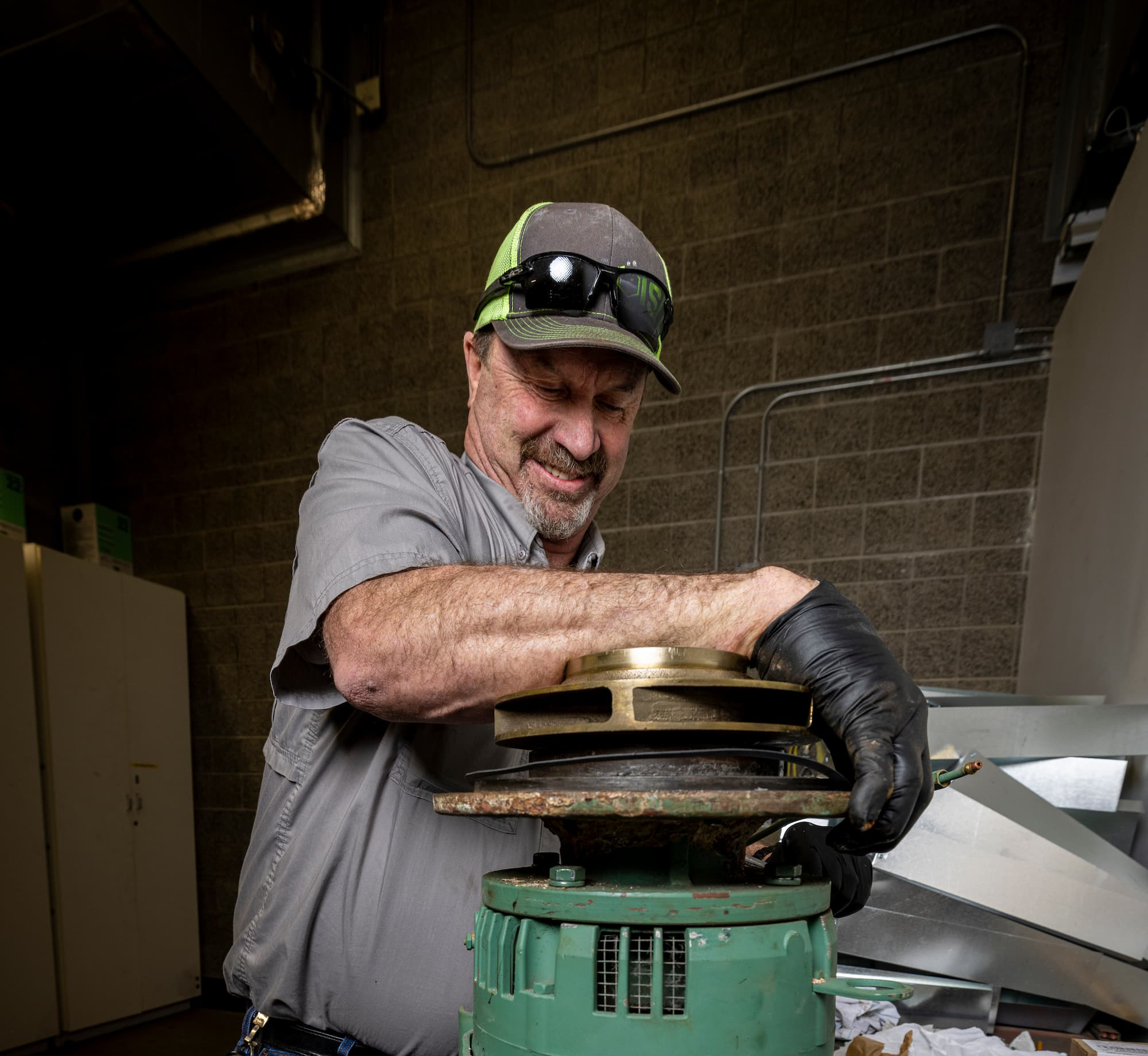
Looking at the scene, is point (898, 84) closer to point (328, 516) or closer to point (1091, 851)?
point (1091, 851)

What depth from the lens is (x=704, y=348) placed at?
320 cm

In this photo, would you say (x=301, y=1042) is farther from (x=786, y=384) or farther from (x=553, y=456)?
(x=786, y=384)

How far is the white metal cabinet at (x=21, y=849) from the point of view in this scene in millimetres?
2912

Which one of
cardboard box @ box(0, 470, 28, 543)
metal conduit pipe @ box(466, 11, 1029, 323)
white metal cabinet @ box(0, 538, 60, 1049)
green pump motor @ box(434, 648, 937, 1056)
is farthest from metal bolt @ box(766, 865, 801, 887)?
cardboard box @ box(0, 470, 28, 543)

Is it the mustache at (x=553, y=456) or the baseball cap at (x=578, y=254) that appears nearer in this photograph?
the baseball cap at (x=578, y=254)

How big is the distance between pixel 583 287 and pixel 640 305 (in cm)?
10

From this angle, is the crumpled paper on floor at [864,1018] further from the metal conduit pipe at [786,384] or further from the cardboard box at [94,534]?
the cardboard box at [94,534]

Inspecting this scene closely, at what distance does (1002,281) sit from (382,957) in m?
2.88

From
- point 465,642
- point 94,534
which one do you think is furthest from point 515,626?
point 94,534

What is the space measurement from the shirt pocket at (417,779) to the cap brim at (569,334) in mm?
561

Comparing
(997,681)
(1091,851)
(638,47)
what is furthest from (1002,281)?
(1091,851)

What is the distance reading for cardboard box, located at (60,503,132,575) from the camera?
4016mm

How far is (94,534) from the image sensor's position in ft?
13.2

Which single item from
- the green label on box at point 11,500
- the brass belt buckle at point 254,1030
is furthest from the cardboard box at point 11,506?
the brass belt buckle at point 254,1030
